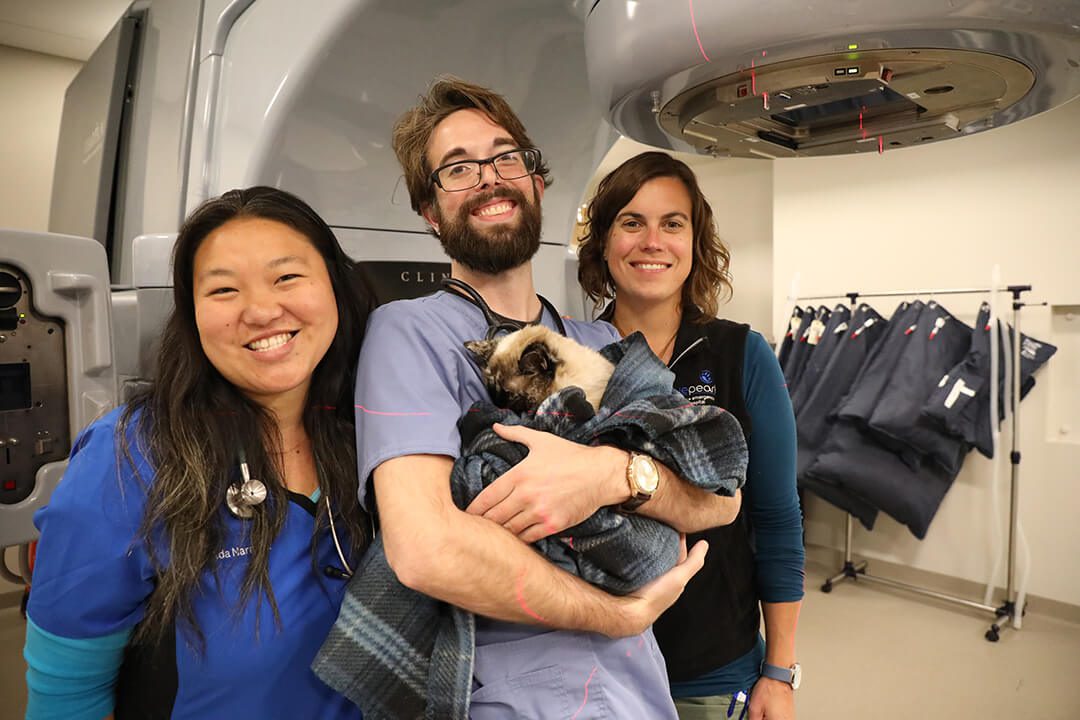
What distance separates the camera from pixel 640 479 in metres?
0.91

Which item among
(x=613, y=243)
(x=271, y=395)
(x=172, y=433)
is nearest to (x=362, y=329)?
(x=271, y=395)

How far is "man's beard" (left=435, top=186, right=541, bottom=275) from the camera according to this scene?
110 centimetres

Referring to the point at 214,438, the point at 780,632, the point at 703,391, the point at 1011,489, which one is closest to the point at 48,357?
the point at 214,438

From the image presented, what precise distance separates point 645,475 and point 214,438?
0.61 meters

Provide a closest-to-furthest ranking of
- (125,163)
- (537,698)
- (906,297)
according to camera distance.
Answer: (537,698) → (125,163) → (906,297)

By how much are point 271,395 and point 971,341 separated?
3.68 m

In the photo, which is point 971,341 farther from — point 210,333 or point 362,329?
point 210,333

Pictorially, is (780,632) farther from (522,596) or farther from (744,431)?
(522,596)

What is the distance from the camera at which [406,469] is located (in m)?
0.85

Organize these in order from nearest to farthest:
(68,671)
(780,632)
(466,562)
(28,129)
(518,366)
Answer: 1. (466,562)
2. (68,671)
3. (518,366)
4. (780,632)
5. (28,129)

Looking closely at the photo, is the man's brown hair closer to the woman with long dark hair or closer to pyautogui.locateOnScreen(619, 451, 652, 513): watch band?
the woman with long dark hair

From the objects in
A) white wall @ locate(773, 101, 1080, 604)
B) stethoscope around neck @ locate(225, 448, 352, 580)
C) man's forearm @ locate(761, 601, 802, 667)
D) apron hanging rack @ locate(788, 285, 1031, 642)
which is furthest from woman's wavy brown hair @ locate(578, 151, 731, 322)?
white wall @ locate(773, 101, 1080, 604)

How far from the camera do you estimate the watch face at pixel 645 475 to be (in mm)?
909

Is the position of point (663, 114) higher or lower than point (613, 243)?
higher
